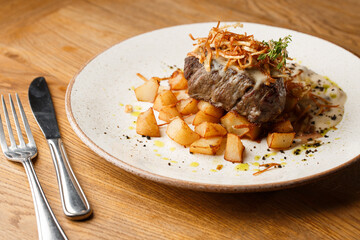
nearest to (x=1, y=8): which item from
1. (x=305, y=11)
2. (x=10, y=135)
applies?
(x=10, y=135)

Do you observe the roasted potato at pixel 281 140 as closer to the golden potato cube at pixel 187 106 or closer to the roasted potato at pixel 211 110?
the roasted potato at pixel 211 110

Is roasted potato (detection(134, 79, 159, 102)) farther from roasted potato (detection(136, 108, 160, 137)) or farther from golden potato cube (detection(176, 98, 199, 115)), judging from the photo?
roasted potato (detection(136, 108, 160, 137))

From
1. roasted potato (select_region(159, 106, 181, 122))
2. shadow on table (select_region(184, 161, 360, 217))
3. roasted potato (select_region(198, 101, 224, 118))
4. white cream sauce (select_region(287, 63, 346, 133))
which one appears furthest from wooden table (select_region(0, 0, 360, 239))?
roasted potato (select_region(198, 101, 224, 118))

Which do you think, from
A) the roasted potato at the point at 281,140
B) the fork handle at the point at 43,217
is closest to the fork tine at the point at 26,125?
the fork handle at the point at 43,217

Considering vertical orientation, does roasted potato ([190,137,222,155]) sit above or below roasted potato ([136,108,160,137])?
above

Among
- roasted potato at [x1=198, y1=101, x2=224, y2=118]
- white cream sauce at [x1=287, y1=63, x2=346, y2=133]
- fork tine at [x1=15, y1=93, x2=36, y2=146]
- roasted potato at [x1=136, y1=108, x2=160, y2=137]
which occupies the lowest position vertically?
fork tine at [x1=15, y1=93, x2=36, y2=146]

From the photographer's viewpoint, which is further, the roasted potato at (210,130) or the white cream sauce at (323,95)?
the white cream sauce at (323,95)
